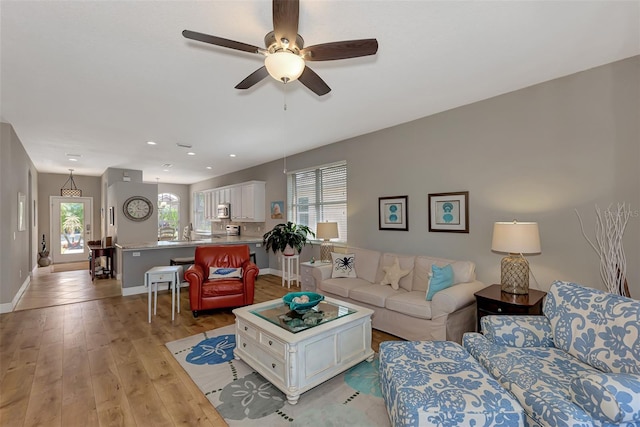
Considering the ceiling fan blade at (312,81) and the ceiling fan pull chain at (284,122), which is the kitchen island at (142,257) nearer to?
the ceiling fan pull chain at (284,122)

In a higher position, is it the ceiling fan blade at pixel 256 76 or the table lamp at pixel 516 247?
the ceiling fan blade at pixel 256 76

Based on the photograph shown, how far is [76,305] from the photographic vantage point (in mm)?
4566

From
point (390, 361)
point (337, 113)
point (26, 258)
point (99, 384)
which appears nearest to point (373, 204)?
point (337, 113)

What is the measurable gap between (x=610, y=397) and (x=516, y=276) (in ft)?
5.40

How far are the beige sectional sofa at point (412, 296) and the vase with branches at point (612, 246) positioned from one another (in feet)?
3.42

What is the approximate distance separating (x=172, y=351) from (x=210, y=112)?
2.79m

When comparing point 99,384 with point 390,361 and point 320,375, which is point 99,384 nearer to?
point 320,375

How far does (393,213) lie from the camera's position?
4.36 meters

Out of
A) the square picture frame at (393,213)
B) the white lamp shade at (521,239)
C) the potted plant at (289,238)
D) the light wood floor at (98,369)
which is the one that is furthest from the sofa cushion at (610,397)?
the potted plant at (289,238)

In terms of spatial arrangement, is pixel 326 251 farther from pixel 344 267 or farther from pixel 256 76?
pixel 256 76

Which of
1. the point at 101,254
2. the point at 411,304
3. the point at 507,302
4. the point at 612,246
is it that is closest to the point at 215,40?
the point at 411,304

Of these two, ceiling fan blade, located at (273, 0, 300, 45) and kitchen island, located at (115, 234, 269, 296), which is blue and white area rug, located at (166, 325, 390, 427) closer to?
ceiling fan blade, located at (273, 0, 300, 45)

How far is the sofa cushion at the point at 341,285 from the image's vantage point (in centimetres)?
377

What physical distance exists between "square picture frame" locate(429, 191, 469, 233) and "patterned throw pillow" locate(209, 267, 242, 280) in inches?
112
